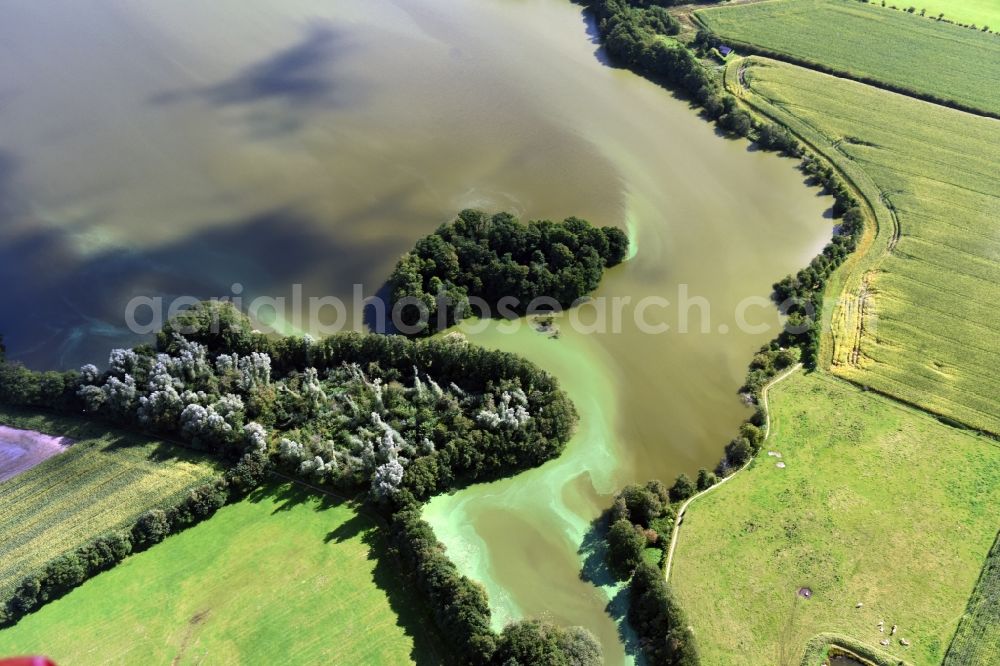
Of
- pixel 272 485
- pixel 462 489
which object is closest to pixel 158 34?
pixel 272 485

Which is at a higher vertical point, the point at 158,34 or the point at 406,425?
the point at 158,34

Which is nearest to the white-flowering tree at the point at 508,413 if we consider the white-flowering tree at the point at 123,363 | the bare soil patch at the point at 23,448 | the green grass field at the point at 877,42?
the white-flowering tree at the point at 123,363

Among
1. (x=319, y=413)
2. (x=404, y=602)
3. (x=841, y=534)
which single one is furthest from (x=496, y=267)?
(x=841, y=534)

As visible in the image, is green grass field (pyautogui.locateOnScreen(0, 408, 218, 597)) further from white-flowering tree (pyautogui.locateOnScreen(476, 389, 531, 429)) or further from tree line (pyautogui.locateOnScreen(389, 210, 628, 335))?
tree line (pyautogui.locateOnScreen(389, 210, 628, 335))

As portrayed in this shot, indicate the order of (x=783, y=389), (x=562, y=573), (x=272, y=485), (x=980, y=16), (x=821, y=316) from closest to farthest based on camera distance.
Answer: (x=562, y=573) → (x=272, y=485) → (x=783, y=389) → (x=821, y=316) → (x=980, y=16)

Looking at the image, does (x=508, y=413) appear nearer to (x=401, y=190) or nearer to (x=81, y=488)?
(x=81, y=488)

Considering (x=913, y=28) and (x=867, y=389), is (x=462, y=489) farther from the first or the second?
(x=913, y=28)

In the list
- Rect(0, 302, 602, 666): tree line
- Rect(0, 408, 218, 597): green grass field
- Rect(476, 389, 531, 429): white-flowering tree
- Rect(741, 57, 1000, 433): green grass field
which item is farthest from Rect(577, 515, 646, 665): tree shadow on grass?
Rect(741, 57, 1000, 433): green grass field
